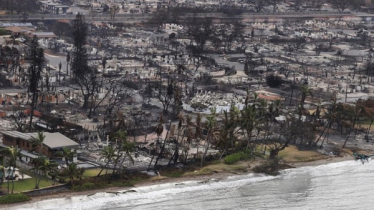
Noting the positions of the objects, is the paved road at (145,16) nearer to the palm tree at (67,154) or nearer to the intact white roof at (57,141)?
the intact white roof at (57,141)

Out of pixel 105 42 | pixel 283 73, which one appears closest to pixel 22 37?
pixel 105 42

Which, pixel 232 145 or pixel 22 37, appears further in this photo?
pixel 22 37

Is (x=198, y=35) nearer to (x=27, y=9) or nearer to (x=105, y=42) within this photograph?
(x=105, y=42)

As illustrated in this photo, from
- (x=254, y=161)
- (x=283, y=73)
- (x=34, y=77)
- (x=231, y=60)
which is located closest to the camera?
(x=254, y=161)

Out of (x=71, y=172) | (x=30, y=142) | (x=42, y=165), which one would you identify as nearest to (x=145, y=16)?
(x=30, y=142)

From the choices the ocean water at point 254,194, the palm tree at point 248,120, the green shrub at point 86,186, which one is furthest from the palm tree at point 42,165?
the palm tree at point 248,120

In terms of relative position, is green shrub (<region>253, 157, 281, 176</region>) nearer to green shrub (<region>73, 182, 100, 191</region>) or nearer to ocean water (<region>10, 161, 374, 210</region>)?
ocean water (<region>10, 161, 374, 210</region>)
